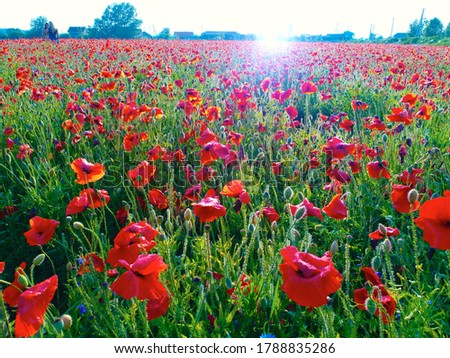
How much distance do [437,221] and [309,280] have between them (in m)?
0.41

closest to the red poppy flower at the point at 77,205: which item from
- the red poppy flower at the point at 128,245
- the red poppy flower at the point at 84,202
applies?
the red poppy flower at the point at 84,202

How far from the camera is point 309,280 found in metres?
1.02

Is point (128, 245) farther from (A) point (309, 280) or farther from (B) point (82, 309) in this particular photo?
(A) point (309, 280)

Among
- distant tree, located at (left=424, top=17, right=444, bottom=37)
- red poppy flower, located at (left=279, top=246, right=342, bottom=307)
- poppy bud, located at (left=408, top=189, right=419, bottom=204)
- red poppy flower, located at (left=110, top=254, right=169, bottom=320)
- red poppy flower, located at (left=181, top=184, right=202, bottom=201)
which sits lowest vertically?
red poppy flower, located at (left=181, top=184, right=202, bottom=201)

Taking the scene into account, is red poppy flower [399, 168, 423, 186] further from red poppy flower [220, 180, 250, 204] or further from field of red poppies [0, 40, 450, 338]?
red poppy flower [220, 180, 250, 204]

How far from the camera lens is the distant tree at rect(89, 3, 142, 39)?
41.2 meters

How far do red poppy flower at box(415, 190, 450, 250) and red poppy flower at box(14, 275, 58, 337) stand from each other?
3.23 feet

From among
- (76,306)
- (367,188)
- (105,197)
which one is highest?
(105,197)

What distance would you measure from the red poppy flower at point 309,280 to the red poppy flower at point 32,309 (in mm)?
586

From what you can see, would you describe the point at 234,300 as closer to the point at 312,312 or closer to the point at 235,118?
the point at 312,312

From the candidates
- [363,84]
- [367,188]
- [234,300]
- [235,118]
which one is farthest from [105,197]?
[363,84]

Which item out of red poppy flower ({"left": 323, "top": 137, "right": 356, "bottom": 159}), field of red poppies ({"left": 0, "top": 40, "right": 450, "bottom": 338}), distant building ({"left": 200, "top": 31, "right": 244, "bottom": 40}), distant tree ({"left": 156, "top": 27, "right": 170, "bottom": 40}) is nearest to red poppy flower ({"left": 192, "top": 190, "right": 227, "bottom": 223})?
field of red poppies ({"left": 0, "top": 40, "right": 450, "bottom": 338})

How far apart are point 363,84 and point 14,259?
4852 mm
